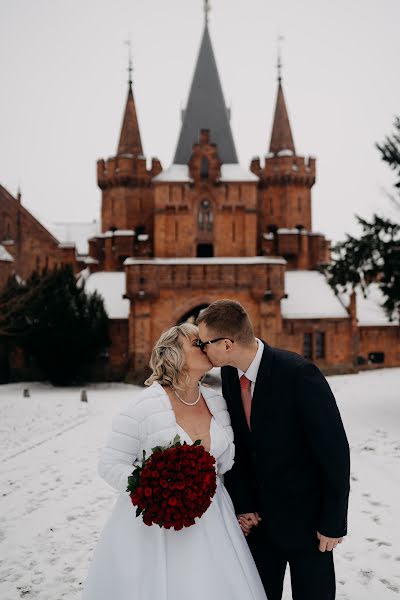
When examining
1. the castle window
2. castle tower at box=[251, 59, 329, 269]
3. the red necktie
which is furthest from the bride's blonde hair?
castle tower at box=[251, 59, 329, 269]

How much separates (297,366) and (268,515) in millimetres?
942

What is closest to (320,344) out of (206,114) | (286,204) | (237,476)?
(286,204)

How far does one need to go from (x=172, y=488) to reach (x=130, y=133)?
35.0 m

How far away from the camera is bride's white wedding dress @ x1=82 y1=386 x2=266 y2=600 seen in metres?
2.92

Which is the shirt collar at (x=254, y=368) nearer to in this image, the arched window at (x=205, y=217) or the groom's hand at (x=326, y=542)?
the groom's hand at (x=326, y=542)

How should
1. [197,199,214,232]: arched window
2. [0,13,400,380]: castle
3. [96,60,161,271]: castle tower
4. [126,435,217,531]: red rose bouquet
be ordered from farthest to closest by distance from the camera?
[96,60,161,271]: castle tower → [197,199,214,232]: arched window → [0,13,400,380]: castle → [126,435,217,531]: red rose bouquet

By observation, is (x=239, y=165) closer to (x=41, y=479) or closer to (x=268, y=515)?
(x=41, y=479)

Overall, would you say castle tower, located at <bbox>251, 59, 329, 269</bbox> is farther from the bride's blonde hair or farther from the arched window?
the bride's blonde hair

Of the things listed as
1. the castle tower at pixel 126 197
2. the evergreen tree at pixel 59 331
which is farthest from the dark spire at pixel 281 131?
the evergreen tree at pixel 59 331

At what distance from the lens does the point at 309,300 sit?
29.6m

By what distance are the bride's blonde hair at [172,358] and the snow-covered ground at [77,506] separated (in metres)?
2.30

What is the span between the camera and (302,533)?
307cm

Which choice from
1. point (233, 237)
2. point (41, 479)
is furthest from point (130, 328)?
point (41, 479)

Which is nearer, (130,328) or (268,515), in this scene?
(268,515)
